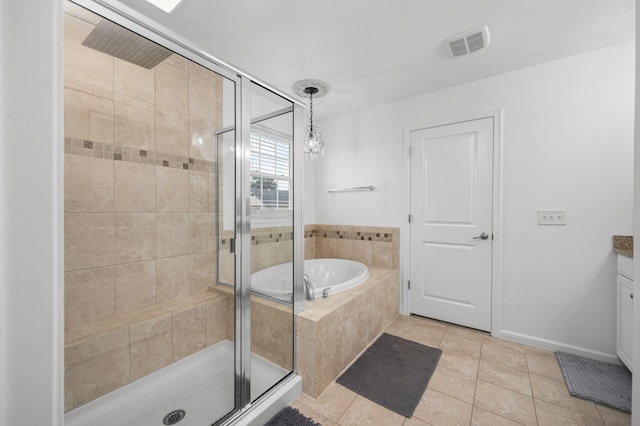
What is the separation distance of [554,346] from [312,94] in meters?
2.98

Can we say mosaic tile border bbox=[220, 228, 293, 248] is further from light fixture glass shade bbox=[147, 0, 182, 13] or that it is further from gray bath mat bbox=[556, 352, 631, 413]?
gray bath mat bbox=[556, 352, 631, 413]

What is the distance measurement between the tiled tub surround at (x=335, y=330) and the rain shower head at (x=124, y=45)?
1.65 meters

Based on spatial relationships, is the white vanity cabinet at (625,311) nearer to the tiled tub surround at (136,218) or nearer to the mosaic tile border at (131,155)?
the tiled tub surround at (136,218)

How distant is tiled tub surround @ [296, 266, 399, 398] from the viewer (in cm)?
164

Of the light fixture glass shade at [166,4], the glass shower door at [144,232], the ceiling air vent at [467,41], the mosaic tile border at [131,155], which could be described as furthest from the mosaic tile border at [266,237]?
the ceiling air vent at [467,41]

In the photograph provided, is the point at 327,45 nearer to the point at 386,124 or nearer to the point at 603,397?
the point at 386,124

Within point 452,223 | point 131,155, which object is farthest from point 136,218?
point 452,223

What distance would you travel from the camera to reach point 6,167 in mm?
510

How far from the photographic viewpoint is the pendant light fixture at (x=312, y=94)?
239 centimetres

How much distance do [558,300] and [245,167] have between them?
2543mm

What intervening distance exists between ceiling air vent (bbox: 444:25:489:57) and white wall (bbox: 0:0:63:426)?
2.05 meters

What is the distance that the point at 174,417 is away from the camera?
1.43 meters

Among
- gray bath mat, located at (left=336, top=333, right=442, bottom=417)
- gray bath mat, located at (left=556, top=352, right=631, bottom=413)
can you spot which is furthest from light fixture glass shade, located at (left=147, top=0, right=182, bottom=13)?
gray bath mat, located at (left=556, top=352, right=631, bottom=413)

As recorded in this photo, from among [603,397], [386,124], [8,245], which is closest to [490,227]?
[603,397]
